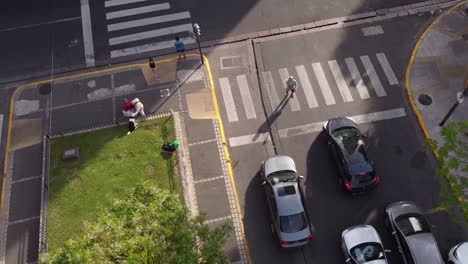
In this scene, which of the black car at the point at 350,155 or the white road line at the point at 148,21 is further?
the white road line at the point at 148,21

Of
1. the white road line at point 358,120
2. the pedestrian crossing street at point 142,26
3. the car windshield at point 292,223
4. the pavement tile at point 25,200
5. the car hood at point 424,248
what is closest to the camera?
the car hood at point 424,248

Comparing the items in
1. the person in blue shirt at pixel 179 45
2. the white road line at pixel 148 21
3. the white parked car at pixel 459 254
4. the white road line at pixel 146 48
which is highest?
the white road line at pixel 148 21

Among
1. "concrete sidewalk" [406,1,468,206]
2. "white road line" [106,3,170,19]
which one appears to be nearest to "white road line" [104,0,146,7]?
"white road line" [106,3,170,19]

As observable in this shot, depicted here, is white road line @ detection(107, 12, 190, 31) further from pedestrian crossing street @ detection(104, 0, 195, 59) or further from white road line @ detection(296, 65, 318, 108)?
white road line @ detection(296, 65, 318, 108)

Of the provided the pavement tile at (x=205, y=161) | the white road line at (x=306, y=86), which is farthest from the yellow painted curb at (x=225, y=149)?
the white road line at (x=306, y=86)

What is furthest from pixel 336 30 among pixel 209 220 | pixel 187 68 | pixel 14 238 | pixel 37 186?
pixel 14 238

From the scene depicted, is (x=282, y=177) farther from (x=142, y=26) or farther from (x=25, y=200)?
(x=142, y=26)

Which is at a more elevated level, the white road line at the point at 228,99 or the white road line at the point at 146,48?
the white road line at the point at 146,48

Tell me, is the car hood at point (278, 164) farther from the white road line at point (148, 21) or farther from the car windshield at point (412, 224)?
the white road line at point (148, 21)

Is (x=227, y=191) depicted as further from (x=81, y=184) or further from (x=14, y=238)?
(x=14, y=238)
